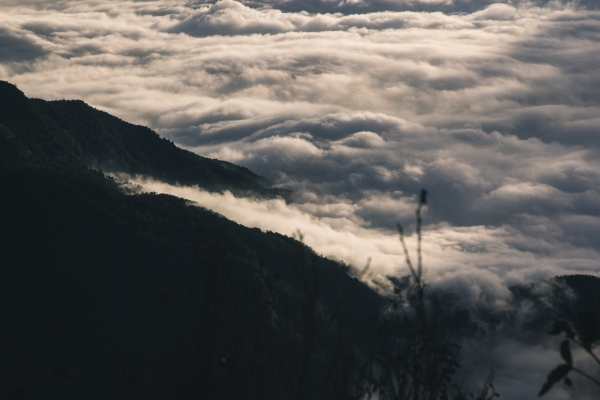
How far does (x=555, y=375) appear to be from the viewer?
19.5ft

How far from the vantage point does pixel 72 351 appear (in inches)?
5527

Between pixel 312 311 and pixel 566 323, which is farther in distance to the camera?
pixel 312 311

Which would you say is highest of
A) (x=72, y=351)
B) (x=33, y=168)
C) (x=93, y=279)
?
(x=33, y=168)

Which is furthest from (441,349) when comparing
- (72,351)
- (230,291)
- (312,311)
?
(72,351)

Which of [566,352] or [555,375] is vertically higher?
[566,352]

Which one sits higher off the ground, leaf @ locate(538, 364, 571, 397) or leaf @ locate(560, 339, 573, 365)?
leaf @ locate(560, 339, 573, 365)

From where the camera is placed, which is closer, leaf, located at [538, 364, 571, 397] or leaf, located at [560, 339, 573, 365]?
leaf, located at [538, 364, 571, 397]

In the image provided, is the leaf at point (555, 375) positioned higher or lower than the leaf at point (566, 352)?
lower

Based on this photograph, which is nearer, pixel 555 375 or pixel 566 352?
pixel 555 375

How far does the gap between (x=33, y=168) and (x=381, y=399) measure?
18419 cm

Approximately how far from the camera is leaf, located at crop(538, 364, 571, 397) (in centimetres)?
591

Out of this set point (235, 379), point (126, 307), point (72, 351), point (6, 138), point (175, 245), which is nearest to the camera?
point (235, 379)

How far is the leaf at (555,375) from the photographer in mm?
5906

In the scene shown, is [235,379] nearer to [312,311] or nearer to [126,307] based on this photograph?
[312,311]
